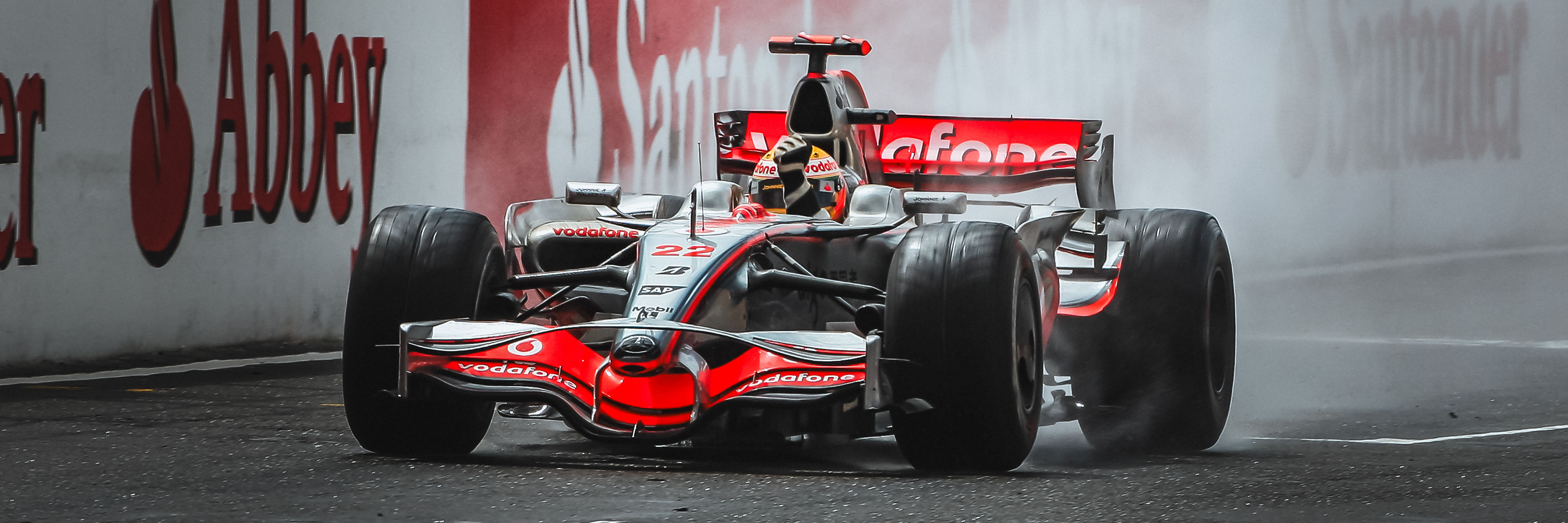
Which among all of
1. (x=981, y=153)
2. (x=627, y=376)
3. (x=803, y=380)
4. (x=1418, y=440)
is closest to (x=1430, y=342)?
(x=981, y=153)

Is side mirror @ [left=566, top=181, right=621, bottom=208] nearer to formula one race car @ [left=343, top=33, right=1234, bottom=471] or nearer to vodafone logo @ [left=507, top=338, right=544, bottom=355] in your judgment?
formula one race car @ [left=343, top=33, right=1234, bottom=471]

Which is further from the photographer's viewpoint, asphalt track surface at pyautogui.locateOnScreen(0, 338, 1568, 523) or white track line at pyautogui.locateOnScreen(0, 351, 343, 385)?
white track line at pyautogui.locateOnScreen(0, 351, 343, 385)

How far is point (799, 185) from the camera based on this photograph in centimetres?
873

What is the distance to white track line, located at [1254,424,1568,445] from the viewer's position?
8281mm

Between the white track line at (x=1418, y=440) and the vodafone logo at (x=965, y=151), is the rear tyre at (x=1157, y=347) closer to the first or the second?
the white track line at (x=1418, y=440)

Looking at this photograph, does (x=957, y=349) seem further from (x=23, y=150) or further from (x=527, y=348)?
(x=23, y=150)

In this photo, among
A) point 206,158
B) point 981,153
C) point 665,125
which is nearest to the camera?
point 981,153

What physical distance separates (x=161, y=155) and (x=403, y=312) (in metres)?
4.99

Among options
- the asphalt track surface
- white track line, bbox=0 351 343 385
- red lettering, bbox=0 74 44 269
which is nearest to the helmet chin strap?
the asphalt track surface

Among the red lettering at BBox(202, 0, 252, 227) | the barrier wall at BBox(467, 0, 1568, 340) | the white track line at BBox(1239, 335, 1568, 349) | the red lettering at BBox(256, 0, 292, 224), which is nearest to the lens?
the red lettering at BBox(202, 0, 252, 227)

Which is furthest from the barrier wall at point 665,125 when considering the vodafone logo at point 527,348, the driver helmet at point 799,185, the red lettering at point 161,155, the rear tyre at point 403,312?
the vodafone logo at point 527,348

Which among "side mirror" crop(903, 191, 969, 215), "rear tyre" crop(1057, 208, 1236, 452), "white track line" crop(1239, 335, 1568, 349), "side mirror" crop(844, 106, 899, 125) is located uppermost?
"side mirror" crop(844, 106, 899, 125)

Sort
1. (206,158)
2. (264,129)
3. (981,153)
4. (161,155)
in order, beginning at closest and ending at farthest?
(981,153) < (161,155) < (206,158) < (264,129)

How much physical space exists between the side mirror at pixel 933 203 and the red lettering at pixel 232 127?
533cm
